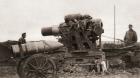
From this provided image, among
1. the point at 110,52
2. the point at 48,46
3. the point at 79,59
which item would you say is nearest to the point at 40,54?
the point at 48,46

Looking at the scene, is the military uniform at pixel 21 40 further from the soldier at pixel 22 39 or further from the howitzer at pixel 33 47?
the howitzer at pixel 33 47

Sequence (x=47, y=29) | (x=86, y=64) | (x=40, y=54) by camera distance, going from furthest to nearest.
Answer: (x=47, y=29)
(x=86, y=64)
(x=40, y=54)

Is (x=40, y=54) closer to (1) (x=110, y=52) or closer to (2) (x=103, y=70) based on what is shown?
(2) (x=103, y=70)

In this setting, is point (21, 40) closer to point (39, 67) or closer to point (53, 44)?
point (39, 67)

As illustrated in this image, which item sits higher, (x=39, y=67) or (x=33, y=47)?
(x=33, y=47)

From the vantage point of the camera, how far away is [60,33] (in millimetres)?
21125

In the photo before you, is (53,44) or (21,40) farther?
(53,44)

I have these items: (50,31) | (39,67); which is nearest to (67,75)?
(39,67)

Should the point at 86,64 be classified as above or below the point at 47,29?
below

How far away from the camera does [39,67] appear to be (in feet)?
59.9

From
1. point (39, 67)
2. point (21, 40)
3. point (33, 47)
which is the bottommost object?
point (39, 67)

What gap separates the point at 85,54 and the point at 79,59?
41 centimetres

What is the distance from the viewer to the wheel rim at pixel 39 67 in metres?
18.2

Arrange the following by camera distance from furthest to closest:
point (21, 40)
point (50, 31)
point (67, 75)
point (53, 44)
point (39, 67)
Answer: point (50, 31) → point (67, 75) → point (53, 44) → point (21, 40) → point (39, 67)
